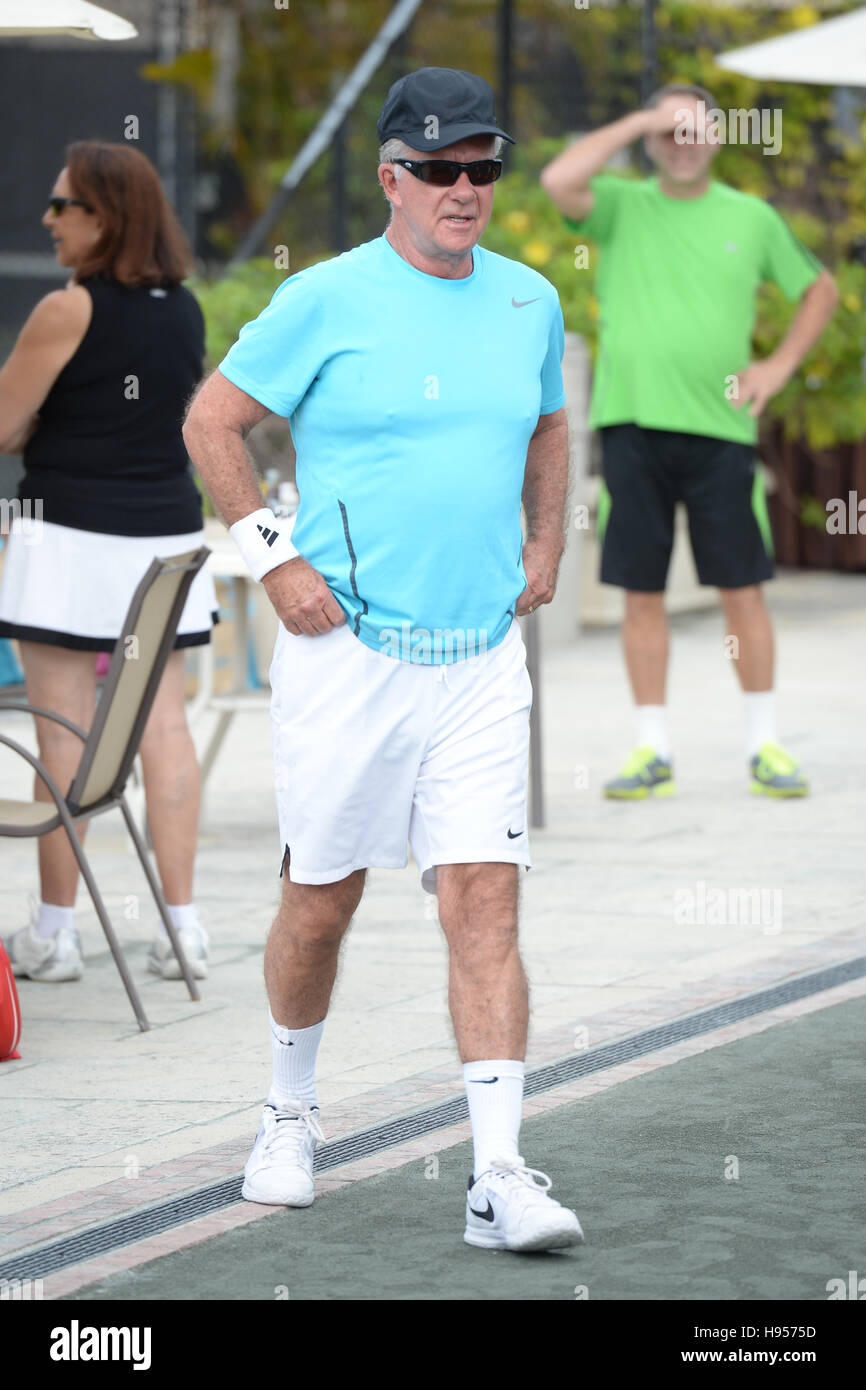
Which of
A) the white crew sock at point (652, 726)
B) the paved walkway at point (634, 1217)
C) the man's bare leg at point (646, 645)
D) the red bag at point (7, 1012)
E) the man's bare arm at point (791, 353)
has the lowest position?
the white crew sock at point (652, 726)

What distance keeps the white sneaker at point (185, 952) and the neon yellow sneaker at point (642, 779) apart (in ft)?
9.54

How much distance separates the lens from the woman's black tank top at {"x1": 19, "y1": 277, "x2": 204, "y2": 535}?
6.42 meters

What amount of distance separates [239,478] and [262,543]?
14cm

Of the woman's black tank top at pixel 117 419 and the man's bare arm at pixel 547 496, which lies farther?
the woman's black tank top at pixel 117 419

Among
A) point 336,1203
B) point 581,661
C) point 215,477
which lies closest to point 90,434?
point 215,477

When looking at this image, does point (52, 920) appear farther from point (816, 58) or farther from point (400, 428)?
point (816, 58)

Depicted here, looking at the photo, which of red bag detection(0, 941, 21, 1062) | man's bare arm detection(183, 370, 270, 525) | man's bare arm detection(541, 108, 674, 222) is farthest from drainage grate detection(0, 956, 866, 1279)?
man's bare arm detection(541, 108, 674, 222)

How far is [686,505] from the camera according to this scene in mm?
9281

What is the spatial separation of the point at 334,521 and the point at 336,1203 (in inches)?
48.4

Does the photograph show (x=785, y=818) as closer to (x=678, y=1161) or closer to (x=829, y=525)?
(x=678, y=1161)

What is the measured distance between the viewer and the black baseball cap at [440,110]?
14.2ft

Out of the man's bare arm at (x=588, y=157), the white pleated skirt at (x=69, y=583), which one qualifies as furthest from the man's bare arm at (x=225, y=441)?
the man's bare arm at (x=588, y=157)

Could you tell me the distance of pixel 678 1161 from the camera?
15.8 feet

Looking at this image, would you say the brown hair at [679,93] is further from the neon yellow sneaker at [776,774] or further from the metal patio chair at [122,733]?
the metal patio chair at [122,733]
